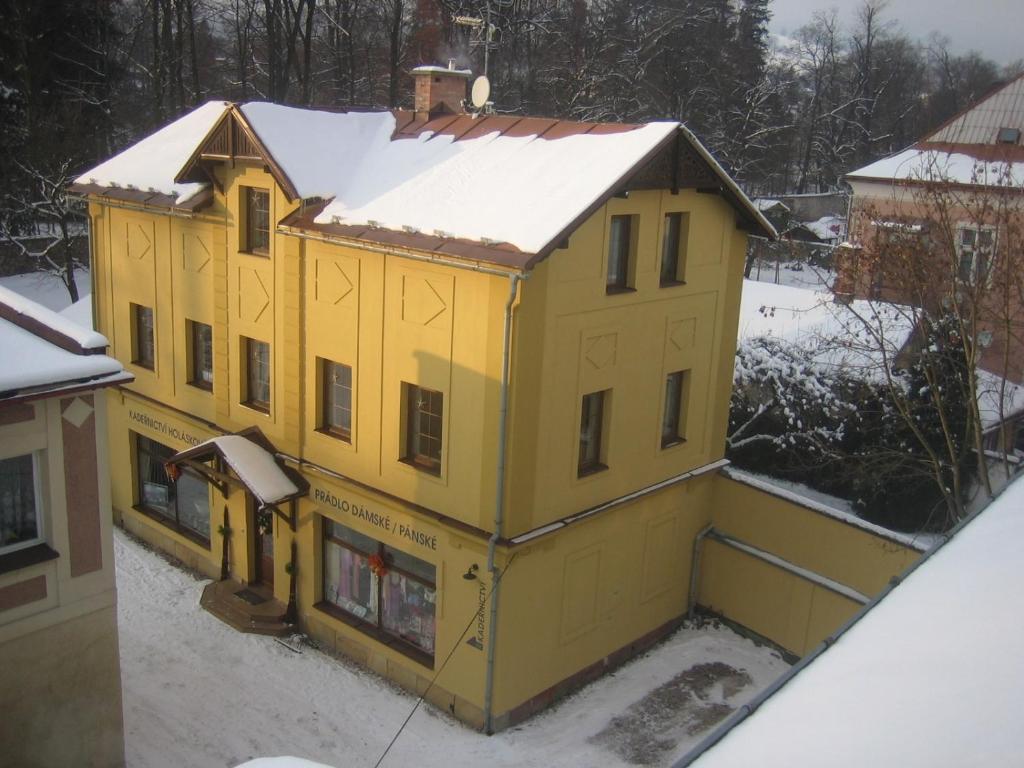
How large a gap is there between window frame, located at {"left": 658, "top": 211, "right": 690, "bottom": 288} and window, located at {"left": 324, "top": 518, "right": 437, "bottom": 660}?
19.5 ft

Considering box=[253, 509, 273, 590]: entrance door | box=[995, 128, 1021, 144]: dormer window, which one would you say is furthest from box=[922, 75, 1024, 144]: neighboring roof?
box=[253, 509, 273, 590]: entrance door

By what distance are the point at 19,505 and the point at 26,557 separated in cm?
62

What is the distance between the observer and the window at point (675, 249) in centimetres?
1562

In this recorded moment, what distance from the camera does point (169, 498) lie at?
20.0 metres

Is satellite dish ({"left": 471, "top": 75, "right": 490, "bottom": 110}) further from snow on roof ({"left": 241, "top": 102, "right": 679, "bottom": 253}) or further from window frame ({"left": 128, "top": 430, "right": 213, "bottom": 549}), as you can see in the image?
window frame ({"left": 128, "top": 430, "right": 213, "bottom": 549})

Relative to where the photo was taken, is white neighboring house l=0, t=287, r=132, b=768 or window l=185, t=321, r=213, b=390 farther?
window l=185, t=321, r=213, b=390

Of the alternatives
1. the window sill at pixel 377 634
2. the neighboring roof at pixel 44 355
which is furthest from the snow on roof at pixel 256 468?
the neighboring roof at pixel 44 355

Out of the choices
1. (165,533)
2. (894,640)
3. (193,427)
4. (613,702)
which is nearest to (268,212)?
(193,427)

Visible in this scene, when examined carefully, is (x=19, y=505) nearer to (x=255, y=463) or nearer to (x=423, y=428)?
(x=255, y=463)

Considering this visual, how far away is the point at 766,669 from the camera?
16.8m

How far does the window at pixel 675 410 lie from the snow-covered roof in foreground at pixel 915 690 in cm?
776

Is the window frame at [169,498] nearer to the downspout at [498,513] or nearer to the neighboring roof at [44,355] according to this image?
the downspout at [498,513]

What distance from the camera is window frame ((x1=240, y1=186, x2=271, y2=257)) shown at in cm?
→ 1683

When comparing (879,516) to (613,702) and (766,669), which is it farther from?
(613,702)
